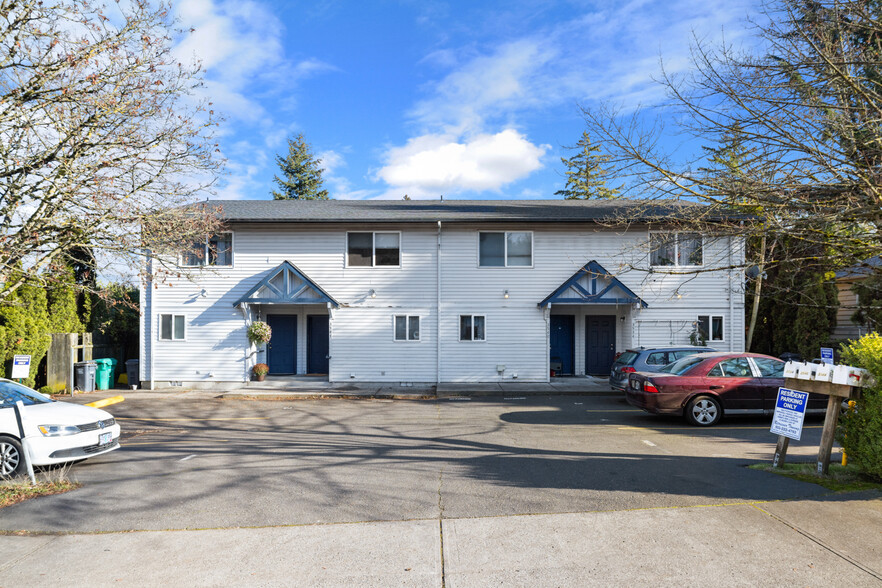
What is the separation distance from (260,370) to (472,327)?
24.0 feet

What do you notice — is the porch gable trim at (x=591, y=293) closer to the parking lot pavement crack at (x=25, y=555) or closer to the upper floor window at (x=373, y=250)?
the upper floor window at (x=373, y=250)

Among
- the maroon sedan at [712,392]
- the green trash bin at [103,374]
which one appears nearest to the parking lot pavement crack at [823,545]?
the maroon sedan at [712,392]

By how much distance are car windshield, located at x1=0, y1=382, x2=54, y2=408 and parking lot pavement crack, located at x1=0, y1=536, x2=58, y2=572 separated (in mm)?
3618

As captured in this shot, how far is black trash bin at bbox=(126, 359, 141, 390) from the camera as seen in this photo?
18016mm

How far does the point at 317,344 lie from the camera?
19.6 m

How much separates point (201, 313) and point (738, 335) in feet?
60.3

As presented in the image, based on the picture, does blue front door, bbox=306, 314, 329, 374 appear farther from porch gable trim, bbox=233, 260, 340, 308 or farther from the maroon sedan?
the maroon sedan

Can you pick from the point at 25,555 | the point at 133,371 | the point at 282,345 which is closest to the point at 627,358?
the point at 282,345

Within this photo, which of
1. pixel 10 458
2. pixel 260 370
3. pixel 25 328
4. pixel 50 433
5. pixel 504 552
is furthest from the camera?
pixel 260 370

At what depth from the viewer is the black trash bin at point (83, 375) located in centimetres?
1673

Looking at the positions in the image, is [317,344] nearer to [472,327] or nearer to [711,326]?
[472,327]

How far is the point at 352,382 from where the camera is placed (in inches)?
703

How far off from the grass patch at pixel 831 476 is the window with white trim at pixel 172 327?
17.1 m

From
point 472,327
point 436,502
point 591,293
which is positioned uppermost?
point 591,293
